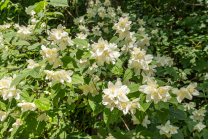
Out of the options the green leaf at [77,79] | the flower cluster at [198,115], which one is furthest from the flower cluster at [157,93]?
the flower cluster at [198,115]

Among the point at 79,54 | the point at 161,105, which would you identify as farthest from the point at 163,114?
the point at 79,54

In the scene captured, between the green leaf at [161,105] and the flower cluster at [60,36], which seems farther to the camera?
the flower cluster at [60,36]

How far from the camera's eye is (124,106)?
1.02m

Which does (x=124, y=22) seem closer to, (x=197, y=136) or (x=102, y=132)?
(x=102, y=132)

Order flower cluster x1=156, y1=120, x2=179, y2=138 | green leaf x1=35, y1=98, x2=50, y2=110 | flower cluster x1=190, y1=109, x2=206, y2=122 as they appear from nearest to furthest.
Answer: green leaf x1=35, y1=98, x2=50, y2=110
flower cluster x1=156, y1=120, x2=179, y2=138
flower cluster x1=190, y1=109, x2=206, y2=122

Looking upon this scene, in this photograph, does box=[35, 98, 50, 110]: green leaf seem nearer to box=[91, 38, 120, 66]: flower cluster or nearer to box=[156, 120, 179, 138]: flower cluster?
box=[91, 38, 120, 66]: flower cluster

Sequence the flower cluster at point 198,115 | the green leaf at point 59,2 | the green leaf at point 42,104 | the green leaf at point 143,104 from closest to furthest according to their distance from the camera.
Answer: the green leaf at point 143,104 → the green leaf at point 42,104 → the green leaf at point 59,2 → the flower cluster at point 198,115

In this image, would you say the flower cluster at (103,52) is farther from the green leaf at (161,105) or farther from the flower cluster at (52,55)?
the green leaf at (161,105)

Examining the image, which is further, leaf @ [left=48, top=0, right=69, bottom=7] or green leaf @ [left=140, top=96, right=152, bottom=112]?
leaf @ [left=48, top=0, right=69, bottom=7]

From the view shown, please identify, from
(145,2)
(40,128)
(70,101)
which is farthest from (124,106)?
(145,2)

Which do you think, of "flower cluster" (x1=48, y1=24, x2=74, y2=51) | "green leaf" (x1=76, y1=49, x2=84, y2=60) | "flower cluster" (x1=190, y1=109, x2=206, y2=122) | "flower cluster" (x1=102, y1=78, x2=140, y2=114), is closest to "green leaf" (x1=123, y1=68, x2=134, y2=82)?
"flower cluster" (x1=102, y1=78, x2=140, y2=114)

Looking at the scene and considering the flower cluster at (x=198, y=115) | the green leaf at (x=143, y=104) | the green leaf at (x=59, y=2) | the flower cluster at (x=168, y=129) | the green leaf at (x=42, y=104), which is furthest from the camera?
the flower cluster at (x=198, y=115)

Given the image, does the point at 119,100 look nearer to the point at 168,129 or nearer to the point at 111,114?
the point at 111,114

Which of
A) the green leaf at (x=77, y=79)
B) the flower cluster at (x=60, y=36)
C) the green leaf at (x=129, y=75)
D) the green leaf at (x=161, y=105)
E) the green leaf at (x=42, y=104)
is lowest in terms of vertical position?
the green leaf at (x=42, y=104)
